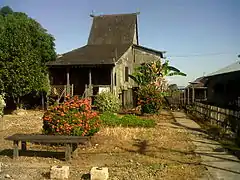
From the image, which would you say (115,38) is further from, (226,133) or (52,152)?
(52,152)

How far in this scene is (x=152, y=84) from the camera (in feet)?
60.6

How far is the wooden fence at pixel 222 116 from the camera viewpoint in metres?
10.3

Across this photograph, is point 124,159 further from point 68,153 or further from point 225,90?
point 225,90

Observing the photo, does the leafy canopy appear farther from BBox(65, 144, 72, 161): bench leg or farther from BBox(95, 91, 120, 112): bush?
BBox(65, 144, 72, 161): bench leg

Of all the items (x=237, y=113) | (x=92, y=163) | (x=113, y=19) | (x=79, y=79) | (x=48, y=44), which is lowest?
(x=92, y=163)

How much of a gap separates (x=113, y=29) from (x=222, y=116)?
20.1 metres

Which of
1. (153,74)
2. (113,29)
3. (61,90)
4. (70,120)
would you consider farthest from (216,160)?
(113,29)

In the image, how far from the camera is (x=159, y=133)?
1117 centimetres

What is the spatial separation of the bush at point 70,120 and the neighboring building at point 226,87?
34.8 feet

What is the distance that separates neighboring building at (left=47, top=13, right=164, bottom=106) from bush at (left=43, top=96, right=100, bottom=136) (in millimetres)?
11469

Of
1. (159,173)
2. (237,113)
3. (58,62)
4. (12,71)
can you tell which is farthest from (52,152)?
(58,62)

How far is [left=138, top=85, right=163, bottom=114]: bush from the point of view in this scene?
17516 mm

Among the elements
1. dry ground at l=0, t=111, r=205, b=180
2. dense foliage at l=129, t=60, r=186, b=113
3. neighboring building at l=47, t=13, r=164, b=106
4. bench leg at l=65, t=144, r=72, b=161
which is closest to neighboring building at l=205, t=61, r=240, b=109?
dense foliage at l=129, t=60, r=186, b=113

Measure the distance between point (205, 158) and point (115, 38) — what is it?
2344 cm
